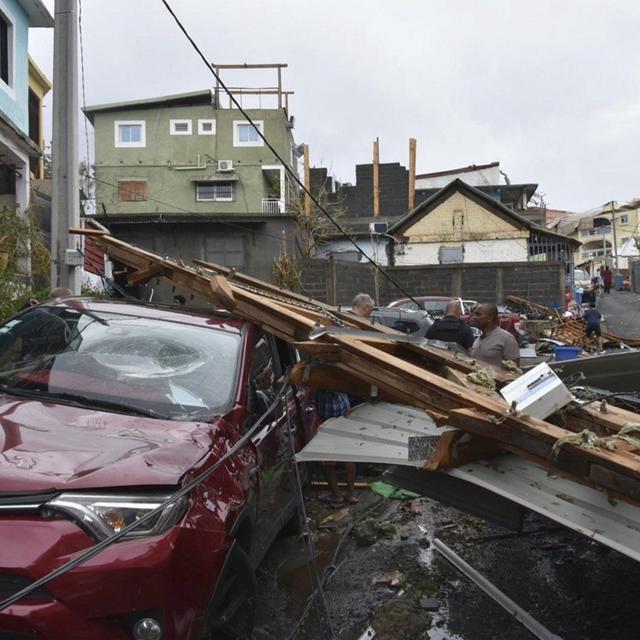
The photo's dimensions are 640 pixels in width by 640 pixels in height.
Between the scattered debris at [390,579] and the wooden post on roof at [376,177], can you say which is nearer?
the scattered debris at [390,579]

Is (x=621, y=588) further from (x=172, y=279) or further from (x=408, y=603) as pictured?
(x=172, y=279)

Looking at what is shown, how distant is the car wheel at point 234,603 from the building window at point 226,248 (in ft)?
78.2

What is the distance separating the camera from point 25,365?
359cm

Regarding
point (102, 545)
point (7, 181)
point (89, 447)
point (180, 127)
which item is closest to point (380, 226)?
point (180, 127)

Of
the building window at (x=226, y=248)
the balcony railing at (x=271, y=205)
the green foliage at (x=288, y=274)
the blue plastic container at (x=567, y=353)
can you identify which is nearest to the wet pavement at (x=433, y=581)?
the blue plastic container at (x=567, y=353)

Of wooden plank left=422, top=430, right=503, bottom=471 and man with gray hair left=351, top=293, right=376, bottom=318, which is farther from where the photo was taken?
man with gray hair left=351, top=293, right=376, bottom=318

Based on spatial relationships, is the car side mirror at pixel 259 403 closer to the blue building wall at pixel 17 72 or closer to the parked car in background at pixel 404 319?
the parked car in background at pixel 404 319

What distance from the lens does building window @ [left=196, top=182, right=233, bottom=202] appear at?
3791 cm

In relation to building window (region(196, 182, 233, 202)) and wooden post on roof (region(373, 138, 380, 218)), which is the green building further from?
wooden post on roof (region(373, 138, 380, 218))

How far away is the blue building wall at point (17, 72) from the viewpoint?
39.6 ft

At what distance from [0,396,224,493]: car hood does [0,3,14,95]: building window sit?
1159 centimetres

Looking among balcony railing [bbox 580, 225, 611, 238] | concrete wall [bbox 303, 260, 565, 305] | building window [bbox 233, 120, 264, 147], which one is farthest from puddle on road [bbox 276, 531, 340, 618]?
balcony railing [bbox 580, 225, 611, 238]

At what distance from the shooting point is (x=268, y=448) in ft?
12.3

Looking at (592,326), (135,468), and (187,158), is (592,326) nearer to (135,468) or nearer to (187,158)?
(135,468)
